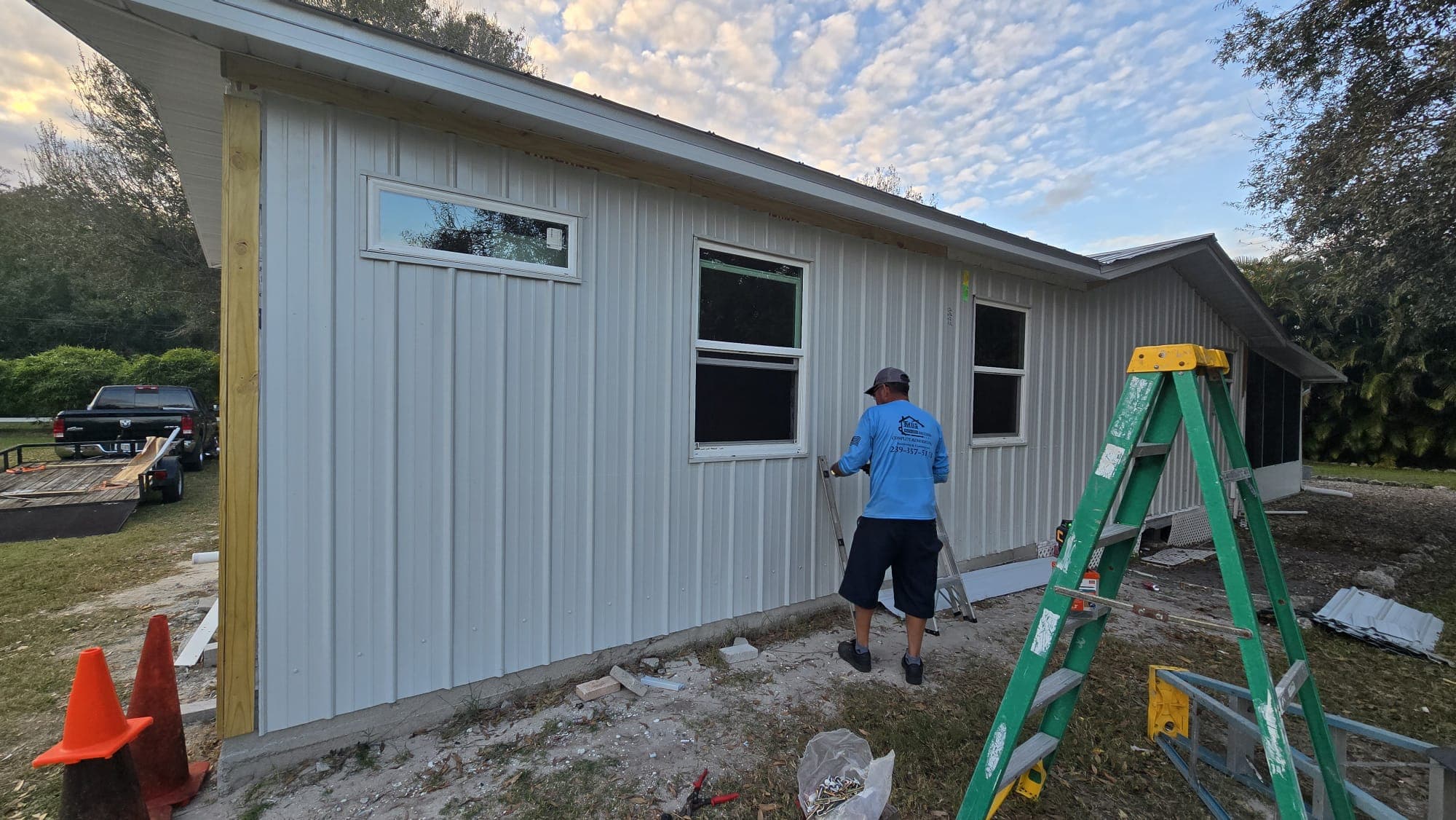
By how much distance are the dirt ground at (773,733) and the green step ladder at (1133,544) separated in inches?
23.8

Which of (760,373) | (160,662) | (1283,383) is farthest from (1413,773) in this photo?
(1283,383)

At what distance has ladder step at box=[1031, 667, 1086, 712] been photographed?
2037 millimetres

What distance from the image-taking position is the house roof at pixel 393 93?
218 cm

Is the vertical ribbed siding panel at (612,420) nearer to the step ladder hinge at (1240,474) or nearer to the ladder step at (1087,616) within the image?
the ladder step at (1087,616)

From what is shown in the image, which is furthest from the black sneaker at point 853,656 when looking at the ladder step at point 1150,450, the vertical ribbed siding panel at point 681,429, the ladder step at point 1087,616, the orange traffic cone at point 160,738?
the orange traffic cone at point 160,738

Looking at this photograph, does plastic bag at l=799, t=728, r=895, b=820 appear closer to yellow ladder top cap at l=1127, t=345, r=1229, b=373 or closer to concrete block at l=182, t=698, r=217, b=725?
yellow ladder top cap at l=1127, t=345, r=1229, b=373

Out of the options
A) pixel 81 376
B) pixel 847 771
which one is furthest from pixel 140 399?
pixel 847 771

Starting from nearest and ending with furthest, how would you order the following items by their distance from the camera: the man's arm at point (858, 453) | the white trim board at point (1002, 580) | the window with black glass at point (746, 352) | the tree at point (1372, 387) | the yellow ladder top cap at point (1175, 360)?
the yellow ladder top cap at point (1175, 360) → the man's arm at point (858, 453) → the window with black glass at point (746, 352) → the white trim board at point (1002, 580) → the tree at point (1372, 387)

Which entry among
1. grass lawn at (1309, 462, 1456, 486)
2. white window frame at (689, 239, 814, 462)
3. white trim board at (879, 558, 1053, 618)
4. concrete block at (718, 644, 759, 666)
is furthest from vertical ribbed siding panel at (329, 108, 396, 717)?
grass lawn at (1309, 462, 1456, 486)

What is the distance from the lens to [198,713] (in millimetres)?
2910

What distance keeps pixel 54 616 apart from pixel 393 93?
455 centimetres

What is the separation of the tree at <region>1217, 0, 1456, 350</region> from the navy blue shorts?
6055 mm

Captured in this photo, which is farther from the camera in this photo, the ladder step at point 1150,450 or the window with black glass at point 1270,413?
the window with black glass at point 1270,413

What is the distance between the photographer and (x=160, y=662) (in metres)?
2.44
